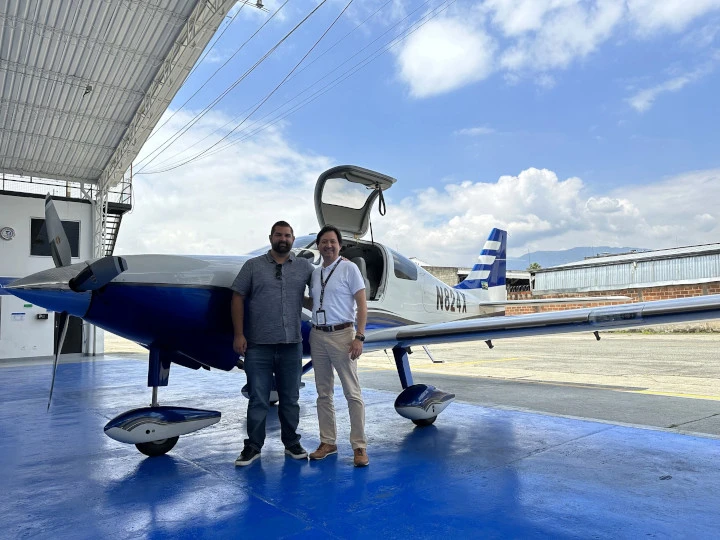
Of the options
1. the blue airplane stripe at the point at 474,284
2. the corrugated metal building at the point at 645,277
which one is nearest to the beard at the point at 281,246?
the blue airplane stripe at the point at 474,284

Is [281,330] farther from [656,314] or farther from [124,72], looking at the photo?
[124,72]

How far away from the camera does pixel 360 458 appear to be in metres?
3.34

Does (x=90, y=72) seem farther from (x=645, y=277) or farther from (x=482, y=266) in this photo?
(x=645, y=277)

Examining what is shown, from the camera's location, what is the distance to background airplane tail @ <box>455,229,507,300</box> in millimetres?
8641

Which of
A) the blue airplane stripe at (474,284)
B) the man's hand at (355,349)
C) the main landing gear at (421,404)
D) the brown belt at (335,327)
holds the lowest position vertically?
the main landing gear at (421,404)

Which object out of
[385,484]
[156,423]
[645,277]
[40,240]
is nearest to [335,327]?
[385,484]

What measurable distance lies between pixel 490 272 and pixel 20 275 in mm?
12217

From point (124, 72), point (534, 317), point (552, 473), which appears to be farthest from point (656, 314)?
point (124, 72)

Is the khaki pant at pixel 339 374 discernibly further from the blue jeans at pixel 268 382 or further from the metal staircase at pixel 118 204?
the metal staircase at pixel 118 204

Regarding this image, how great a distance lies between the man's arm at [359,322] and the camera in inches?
129

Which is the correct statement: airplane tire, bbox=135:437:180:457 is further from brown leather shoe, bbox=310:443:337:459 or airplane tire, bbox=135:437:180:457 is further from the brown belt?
the brown belt

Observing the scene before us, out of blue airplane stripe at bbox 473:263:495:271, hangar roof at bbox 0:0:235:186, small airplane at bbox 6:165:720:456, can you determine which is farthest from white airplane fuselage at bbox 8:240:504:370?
hangar roof at bbox 0:0:235:186

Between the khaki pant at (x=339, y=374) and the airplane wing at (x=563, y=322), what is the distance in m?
1.09

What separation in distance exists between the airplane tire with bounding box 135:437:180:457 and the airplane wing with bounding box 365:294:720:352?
1.79m
